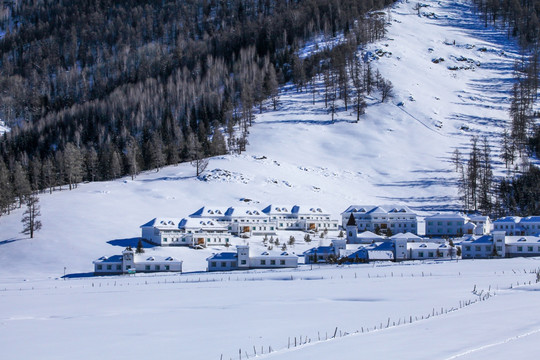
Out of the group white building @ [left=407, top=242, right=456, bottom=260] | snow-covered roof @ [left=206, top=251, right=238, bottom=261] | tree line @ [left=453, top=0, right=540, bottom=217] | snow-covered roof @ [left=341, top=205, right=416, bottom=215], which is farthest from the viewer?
tree line @ [left=453, top=0, right=540, bottom=217]

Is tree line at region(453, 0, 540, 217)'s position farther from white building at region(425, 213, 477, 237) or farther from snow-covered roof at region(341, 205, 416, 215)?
snow-covered roof at region(341, 205, 416, 215)

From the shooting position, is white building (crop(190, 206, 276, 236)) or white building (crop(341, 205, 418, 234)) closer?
white building (crop(190, 206, 276, 236))

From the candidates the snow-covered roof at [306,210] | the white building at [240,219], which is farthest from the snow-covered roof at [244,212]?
the snow-covered roof at [306,210]

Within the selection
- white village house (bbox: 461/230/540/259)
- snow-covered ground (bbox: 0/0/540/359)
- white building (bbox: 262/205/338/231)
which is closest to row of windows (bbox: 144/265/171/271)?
snow-covered ground (bbox: 0/0/540/359)

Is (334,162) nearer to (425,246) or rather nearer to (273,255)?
(425,246)

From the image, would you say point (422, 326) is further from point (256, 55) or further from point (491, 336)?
point (256, 55)

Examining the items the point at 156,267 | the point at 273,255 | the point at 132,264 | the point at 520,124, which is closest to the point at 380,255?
the point at 273,255

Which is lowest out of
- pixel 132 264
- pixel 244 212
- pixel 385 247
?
pixel 132 264
